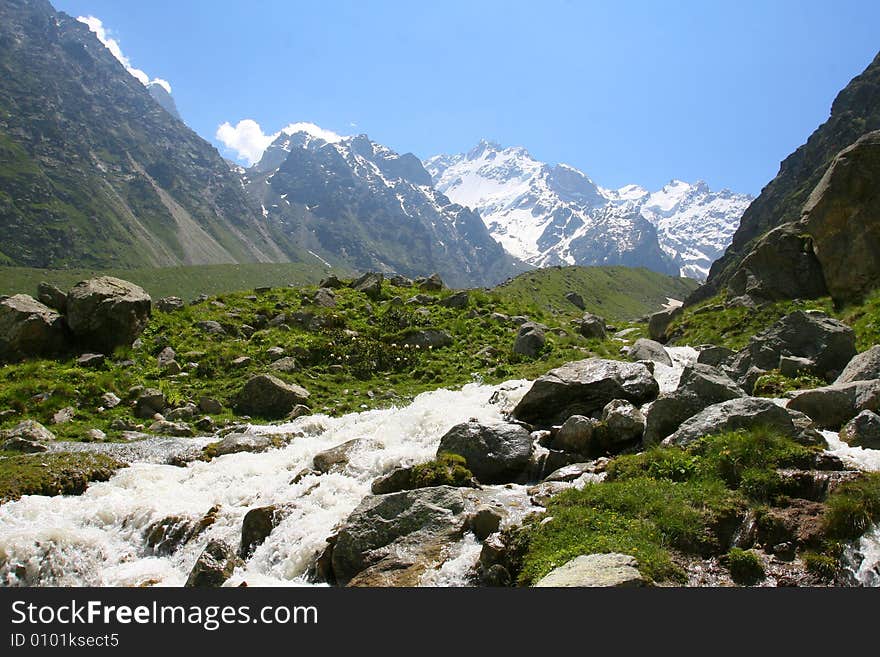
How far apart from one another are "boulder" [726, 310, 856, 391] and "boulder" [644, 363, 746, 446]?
591cm

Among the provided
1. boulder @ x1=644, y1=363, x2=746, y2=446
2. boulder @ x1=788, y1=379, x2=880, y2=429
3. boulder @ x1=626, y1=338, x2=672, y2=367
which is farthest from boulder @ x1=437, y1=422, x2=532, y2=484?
boulder @ x1=626, y1=338, x2=672, y2=367

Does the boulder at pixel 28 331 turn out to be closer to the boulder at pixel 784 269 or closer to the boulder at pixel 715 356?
the boulder at pixel 715 356

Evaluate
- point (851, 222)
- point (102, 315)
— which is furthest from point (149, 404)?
point (851, 222)

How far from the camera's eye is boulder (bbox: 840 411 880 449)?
15859 mm

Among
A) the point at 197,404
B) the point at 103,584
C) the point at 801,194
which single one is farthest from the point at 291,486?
the point at 801,194

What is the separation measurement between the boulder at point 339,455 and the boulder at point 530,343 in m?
17.4

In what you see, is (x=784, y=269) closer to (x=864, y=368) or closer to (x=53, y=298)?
(x=864, y=368)

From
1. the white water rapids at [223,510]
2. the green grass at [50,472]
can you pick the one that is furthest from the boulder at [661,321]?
the green grass at [50,472]

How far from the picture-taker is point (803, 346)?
2511 cm

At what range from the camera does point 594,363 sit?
26688mm

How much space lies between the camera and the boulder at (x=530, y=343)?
38781 mm

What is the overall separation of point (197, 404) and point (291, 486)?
41.9 feet

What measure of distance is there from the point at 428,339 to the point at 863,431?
27.5 m

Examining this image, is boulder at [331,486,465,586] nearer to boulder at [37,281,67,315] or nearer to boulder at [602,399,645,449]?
boulder at [602,399,645,449]
